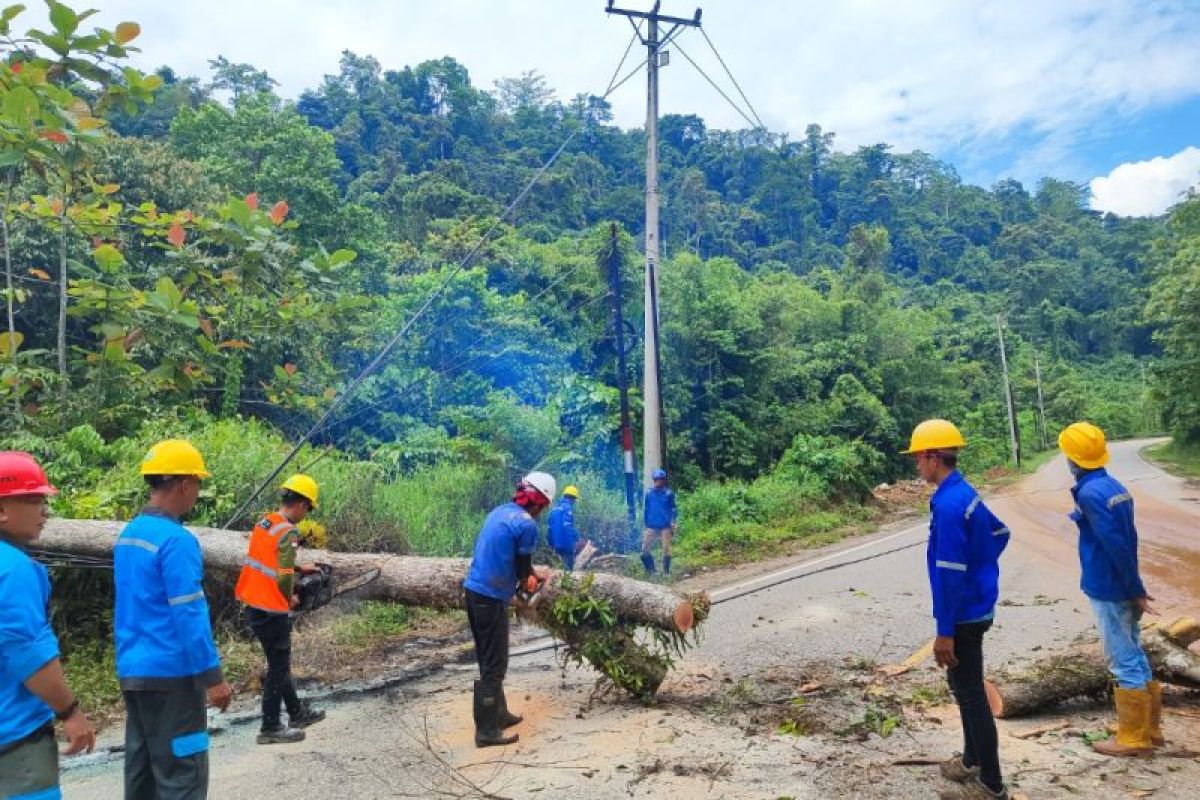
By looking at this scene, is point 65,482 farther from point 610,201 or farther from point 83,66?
point 610,201

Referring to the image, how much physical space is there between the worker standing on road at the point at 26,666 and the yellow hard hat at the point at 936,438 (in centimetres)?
375

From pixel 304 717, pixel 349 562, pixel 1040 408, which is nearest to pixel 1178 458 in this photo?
pixel 1040 408

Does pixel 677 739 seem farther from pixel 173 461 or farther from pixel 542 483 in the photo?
pixel 173 461

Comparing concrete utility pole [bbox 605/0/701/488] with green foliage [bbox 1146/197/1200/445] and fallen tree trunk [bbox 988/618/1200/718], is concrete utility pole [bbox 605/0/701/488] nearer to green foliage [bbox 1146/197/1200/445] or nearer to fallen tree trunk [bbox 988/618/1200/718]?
fallen tree trunk [bbox 988/618/1200/718]

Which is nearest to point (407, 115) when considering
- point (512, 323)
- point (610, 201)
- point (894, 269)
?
point (610, 201)

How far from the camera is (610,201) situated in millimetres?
56812

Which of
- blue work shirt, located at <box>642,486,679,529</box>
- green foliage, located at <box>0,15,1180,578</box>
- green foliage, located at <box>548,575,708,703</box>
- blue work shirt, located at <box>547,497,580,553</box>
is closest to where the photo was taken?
green foliage, located at <box>548,575,708,703</box>

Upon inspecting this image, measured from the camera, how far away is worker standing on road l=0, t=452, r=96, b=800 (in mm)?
2572

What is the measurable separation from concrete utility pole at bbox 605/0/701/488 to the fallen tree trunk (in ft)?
25.7

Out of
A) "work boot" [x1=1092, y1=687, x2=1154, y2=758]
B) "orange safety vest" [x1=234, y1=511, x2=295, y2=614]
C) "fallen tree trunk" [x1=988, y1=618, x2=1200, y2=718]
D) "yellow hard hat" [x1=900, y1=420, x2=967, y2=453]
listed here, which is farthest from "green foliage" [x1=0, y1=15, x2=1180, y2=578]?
"work boot" [x1=1092, y1=687, x2=1154, y2=758]

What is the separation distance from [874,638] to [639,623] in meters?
2.68

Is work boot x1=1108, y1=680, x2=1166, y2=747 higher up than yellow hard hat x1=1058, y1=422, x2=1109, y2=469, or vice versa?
yellow hard hat x1=1058, y1=422, x2=1109, y2=469

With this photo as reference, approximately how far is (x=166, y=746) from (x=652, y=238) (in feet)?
36.0

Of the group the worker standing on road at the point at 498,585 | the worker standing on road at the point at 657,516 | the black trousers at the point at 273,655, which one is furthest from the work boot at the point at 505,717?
the worker standing on road at the point at 657,516
